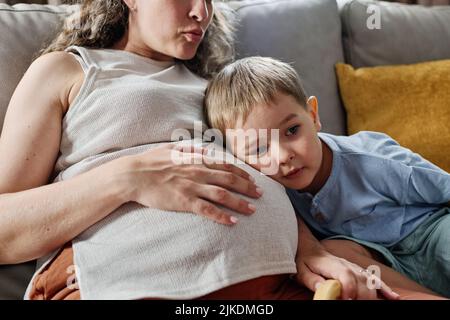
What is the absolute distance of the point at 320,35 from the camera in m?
1.78

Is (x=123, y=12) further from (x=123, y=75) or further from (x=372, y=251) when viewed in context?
(x=372, y=251)

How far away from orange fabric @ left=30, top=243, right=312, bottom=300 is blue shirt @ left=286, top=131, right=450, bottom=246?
0.28 m

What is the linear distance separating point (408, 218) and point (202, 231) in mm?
597

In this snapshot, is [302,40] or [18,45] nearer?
[18,45]

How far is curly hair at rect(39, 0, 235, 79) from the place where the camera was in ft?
4.54

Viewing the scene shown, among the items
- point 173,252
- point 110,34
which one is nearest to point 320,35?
point 110,34

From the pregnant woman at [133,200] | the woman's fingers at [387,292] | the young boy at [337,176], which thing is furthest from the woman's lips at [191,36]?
the woman's fingers at [387,292]

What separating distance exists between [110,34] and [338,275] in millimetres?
827

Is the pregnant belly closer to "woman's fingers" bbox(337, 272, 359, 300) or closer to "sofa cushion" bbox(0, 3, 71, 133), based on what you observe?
"woman's fingers" bbox(337, 272, 359, 300)

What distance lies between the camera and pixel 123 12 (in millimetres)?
1433

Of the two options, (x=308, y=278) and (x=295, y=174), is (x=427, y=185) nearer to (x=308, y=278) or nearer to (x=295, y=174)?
(x=295, y=174)

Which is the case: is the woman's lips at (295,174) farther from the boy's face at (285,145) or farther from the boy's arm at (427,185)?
the boy's arm at (427,185)

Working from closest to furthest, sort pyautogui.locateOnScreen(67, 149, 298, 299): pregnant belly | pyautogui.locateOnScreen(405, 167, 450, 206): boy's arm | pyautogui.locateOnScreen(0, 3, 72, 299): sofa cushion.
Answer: pyautogui.locateOnScreen(67, 149, 298, 299): pregnant belly < pyautogui.locateOnScreen(0, 3, 72, 299): sofa cushion < pyautogui.locateOnScreen(405, 167, 450, 206): boy's arm

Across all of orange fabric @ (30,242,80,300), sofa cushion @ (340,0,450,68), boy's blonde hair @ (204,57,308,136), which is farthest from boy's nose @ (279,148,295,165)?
sofa cushion @ (340,0,450,68)
